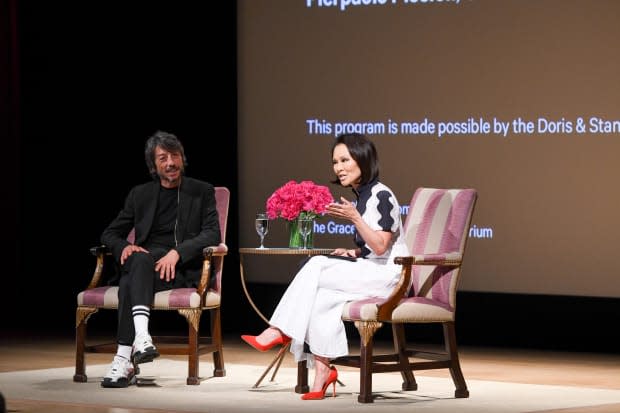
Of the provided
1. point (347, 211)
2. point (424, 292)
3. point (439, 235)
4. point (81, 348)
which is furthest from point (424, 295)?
point (81, 348)

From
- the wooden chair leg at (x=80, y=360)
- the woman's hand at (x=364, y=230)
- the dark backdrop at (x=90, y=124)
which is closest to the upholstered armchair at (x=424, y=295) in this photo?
the woman's hand at (x=364, y=230)

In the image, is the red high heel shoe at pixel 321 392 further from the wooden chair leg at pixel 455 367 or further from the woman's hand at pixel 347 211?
the woman's hand at pixel 347 211

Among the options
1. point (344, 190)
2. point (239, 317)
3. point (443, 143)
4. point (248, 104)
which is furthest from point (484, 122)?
point (239, 317)

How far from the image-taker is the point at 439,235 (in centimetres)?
555

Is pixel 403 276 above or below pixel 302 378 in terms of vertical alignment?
above

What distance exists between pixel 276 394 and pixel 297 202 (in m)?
0.92

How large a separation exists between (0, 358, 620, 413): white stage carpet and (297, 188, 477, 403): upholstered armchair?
0.48 feet

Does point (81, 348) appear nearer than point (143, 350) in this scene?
No

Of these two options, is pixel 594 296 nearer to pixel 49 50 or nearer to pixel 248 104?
pixel 248 104

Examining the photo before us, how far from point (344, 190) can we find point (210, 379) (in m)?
2.17

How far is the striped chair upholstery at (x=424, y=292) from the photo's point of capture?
5.22 meters

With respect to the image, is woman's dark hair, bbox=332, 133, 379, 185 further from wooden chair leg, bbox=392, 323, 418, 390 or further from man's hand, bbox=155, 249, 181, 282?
man's hand, bbox=155, 249, 181, 282

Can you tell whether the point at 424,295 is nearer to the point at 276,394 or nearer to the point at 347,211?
the point at 347,211

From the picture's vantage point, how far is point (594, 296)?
7277 mm
